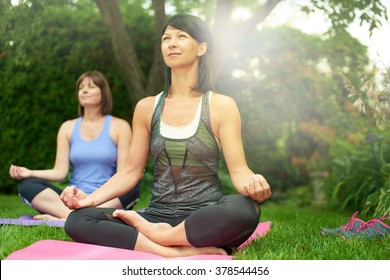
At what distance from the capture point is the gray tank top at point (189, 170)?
3127 mm

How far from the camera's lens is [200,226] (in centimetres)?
281

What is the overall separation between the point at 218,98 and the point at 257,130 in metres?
5.19

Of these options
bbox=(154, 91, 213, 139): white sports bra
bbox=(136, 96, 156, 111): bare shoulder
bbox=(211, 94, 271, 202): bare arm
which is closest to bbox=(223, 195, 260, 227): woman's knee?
bbox=(211, 94, 271, 202): bare arm

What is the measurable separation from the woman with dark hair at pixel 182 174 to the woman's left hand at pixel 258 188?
25 millimetres

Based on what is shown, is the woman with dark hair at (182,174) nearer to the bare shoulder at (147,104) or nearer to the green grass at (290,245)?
the bare shoulder at (147,104)

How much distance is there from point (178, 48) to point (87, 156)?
1743mm

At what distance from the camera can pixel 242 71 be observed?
317 inches

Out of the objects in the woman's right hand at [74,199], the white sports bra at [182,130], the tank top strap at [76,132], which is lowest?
the woman's right hand at [74,199]

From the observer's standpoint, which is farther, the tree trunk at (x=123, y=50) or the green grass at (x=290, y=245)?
the tree trunk at (x=123, y=50)

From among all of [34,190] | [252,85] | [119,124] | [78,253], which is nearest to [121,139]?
[119,124]

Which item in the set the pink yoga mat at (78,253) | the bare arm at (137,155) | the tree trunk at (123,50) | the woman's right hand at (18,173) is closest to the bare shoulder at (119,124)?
the woman's right hand at (18,173)

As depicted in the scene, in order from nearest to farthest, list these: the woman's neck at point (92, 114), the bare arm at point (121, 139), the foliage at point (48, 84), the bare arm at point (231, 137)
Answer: the bare arm at point (231, 137)
the bare arm at point (121, 139)
the woman's neck at point (92, 114)
the foliage at point (48, 84)

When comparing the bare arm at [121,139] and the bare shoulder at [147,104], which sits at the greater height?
the bare shoulder at [147,104]
